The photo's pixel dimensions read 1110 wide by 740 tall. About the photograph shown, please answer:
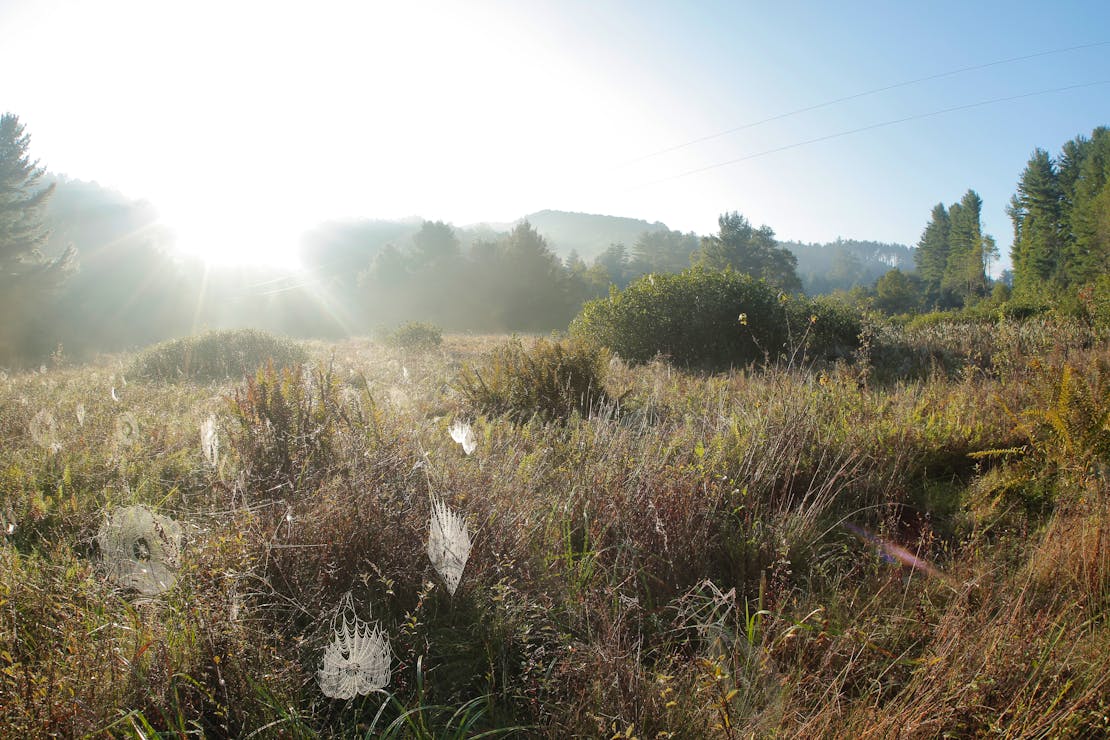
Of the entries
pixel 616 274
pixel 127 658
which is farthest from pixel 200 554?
pixel 616 274

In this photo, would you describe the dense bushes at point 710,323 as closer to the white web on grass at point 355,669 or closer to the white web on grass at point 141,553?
the white web on grass at point 141,553

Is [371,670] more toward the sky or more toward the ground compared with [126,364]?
more toward the ground

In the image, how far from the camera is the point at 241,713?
4.49 feet

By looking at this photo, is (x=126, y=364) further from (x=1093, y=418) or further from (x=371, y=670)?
(x=1093, y=418)

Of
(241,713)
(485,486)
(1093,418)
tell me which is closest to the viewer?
(241,713)

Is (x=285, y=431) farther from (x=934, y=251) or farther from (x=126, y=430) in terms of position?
(x=934, y=251)

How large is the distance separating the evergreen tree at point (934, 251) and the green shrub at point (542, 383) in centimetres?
9906

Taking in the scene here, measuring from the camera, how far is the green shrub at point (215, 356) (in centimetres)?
891

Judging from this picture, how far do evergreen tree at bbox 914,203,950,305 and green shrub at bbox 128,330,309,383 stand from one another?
323 feet

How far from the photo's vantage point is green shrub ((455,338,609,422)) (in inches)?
194

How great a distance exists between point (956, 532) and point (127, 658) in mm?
3458

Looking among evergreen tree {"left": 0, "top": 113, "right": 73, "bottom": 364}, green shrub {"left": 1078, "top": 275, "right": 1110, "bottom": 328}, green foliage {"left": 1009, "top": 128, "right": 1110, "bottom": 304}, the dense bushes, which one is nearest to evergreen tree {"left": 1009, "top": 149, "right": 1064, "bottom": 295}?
green foliage {"left": 1009, "top": 128, "right": 1110, "bottom": 304}

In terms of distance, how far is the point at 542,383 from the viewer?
5223 millimetres

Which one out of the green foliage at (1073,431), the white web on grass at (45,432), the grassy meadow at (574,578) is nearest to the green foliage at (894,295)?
the green foliage at (1073,431)
